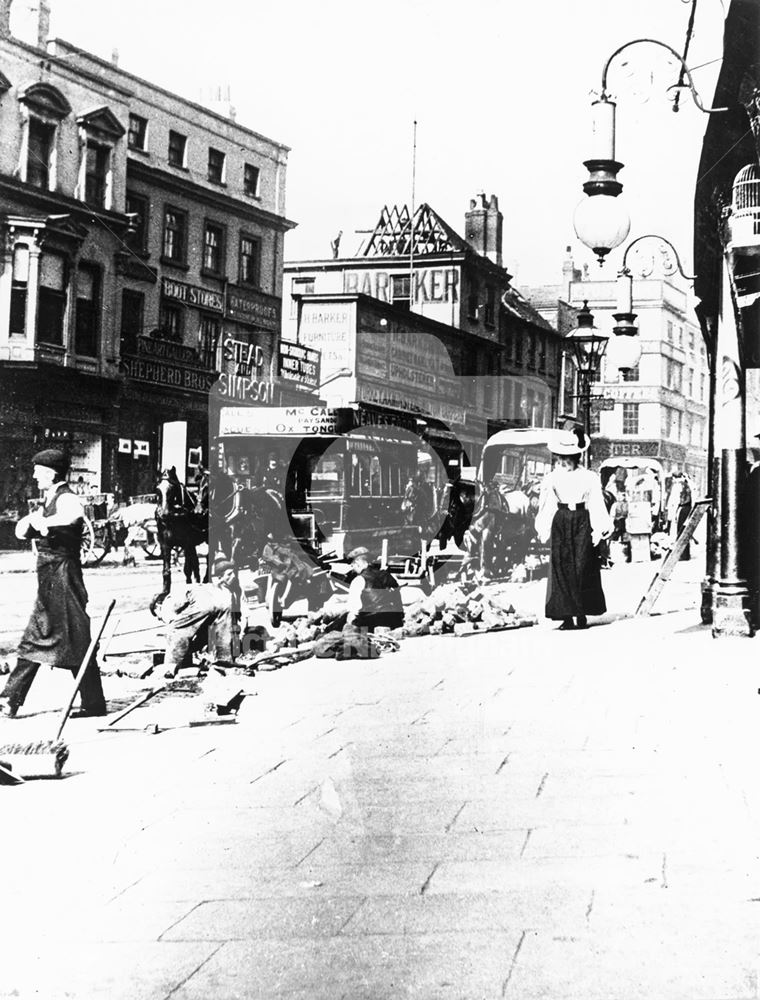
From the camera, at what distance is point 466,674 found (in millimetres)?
7973

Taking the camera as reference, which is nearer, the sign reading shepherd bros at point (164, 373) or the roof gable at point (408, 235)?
the sign reading shepherd bros at point (164, 373)

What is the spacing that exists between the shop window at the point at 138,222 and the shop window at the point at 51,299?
72cm

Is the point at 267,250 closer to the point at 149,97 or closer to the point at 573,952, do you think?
the point at 149,97

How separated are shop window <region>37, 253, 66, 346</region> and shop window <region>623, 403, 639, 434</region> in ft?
38.8

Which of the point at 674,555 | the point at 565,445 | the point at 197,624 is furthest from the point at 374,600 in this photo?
the point at 674,555

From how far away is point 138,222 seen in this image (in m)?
→ 7.16

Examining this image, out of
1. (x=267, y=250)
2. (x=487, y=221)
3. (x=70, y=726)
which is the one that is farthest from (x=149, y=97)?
(x=70, y=726)

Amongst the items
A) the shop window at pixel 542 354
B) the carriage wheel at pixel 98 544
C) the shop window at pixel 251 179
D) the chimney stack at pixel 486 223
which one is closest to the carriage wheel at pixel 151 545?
the carriage wheel at pixel 98 544

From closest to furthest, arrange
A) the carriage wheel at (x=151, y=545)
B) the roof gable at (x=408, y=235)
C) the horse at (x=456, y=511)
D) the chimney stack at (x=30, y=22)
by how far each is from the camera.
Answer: the chimney stack at (x=30, y=22), the carriage wheel at (x=151, y=545), the roof gable at (x=408, y=235), the horse at (x=456, y=511)

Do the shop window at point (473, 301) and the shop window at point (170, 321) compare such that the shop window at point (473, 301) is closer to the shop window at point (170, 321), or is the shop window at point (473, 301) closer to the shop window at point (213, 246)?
the shop window at point (213, 246)

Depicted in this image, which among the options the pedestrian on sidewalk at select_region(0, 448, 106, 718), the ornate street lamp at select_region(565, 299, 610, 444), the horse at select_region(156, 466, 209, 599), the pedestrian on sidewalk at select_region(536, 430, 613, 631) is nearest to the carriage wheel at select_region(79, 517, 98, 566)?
the pedestrian on sidewalk at select_region(0, 448, 106, 718)

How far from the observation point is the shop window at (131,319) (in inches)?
273

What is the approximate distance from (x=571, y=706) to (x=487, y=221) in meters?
3.36

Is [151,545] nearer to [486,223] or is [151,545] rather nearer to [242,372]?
[242,372]
